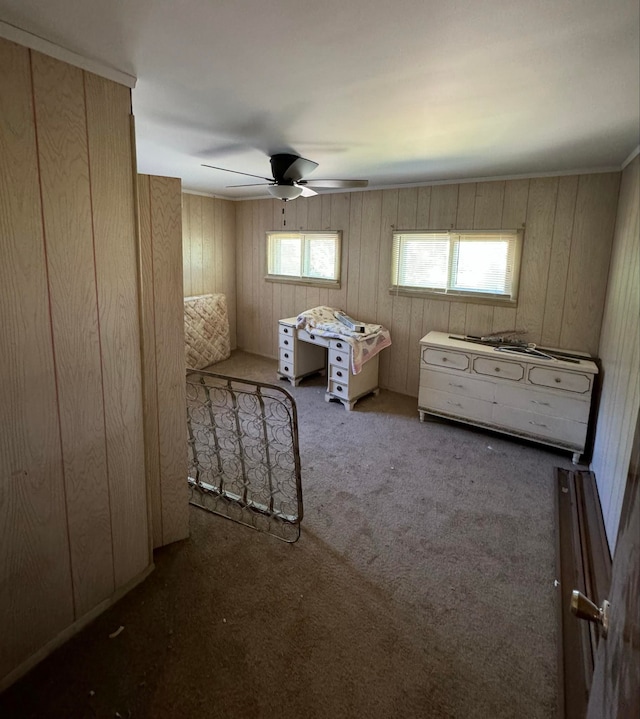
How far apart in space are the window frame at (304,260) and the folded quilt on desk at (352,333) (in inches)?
16.0

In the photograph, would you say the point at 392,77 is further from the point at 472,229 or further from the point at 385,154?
the point at 472,229

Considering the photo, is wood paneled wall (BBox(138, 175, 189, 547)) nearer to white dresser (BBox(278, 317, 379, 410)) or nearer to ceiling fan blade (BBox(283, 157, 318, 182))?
ceiling fan blade (BBox(283, 157, 318, 182))

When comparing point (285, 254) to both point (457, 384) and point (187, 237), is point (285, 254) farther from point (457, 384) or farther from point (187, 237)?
point (457, 384)

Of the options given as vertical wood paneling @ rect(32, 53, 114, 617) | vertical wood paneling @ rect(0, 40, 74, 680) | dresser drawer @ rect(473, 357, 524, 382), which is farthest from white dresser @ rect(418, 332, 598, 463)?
vertical wood paneling @ rect(0, 40, 74, 680)

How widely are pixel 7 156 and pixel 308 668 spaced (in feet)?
6.68

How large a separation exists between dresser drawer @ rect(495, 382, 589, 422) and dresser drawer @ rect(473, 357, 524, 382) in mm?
78

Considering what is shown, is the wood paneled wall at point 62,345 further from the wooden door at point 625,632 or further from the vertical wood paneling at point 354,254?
the vertical wood paneling at point 354,254

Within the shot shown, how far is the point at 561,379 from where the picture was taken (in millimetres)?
3207

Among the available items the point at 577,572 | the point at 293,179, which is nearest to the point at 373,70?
the point at 293,179

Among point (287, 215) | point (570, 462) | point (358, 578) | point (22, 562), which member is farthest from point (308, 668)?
point (287, 215)

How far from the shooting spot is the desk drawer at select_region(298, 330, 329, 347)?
440 centimetres

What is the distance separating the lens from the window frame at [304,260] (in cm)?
494

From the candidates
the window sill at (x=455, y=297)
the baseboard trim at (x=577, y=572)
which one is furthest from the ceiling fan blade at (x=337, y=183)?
the baseboard trim at (x=577, y=572)

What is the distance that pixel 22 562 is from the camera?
4.92 ft
